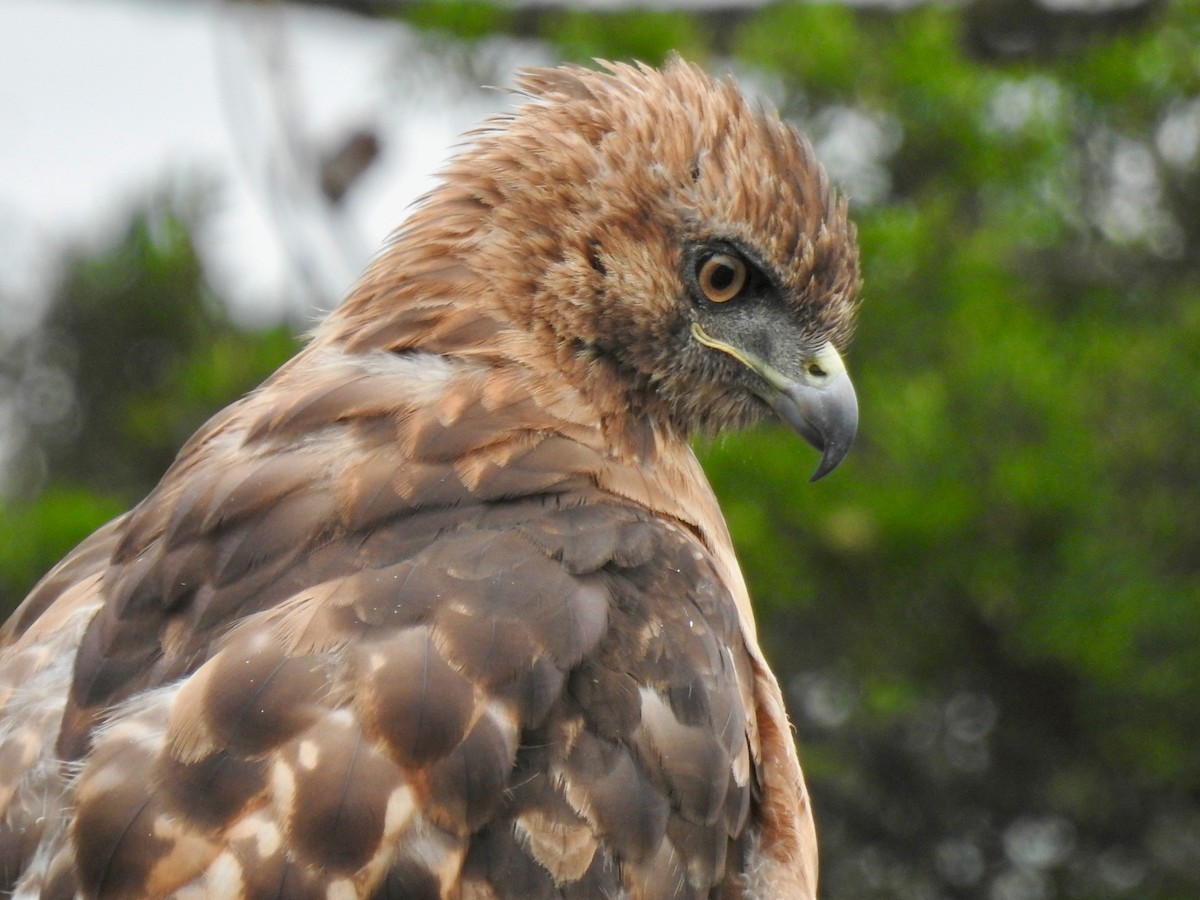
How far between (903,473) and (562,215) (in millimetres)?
1705

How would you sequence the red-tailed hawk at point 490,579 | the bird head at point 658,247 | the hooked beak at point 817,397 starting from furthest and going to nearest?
the hooked beak at point 817,397 → the bird head at point 658,247 → the red-tailed hawk at point 490,579

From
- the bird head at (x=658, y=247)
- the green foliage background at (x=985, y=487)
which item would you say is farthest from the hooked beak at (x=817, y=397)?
the green foliage background at (x=985, y=487)

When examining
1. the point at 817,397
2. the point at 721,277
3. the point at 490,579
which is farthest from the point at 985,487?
the point at 490,579

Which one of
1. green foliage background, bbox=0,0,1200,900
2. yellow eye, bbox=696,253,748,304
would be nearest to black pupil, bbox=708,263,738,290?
yellow eye, bbox=696,253,748,304

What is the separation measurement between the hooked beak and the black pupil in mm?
96

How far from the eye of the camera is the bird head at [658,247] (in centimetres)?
341

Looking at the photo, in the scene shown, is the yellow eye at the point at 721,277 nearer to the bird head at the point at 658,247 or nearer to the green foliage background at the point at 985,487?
the bird head at the point at 658,247

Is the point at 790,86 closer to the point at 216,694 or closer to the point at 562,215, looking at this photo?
the point at 562,215

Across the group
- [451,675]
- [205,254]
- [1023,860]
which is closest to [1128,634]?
[1023,860]

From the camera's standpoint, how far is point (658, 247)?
11.2 ft

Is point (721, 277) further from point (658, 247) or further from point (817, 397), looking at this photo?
point (817, 397)

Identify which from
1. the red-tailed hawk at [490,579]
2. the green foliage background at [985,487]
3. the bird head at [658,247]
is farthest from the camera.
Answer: the green foliage background at [985,487]

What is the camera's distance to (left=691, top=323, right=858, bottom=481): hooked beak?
11.6 ft

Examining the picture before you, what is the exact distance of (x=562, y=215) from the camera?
342 cm
